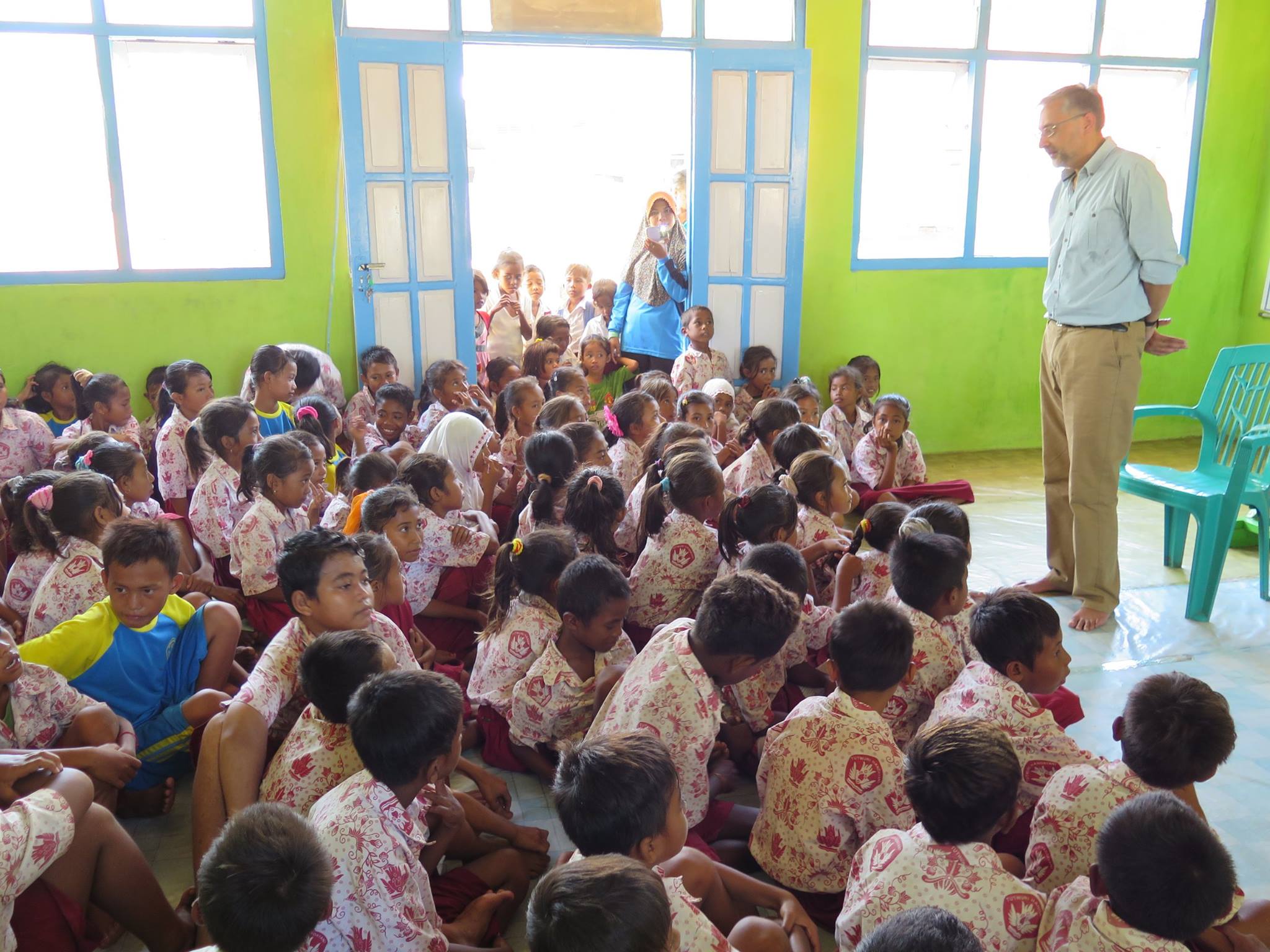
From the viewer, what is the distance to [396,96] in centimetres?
526

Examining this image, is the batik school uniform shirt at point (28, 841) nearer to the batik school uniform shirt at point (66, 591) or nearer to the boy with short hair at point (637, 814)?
the boy with short hair at point (637, 814)

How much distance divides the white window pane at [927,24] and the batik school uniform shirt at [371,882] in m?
5.47

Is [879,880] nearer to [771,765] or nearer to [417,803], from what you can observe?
[771,765]

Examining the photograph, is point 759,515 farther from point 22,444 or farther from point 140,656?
point 22,444

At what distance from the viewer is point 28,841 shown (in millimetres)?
1623

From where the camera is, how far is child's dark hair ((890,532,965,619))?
2.54 metres

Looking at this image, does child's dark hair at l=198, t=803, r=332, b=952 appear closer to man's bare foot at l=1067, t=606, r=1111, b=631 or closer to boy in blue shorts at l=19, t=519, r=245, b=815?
boy in blue shorts at l=19, t=519, r=245, b=815

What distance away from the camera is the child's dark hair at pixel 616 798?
62.3 inches

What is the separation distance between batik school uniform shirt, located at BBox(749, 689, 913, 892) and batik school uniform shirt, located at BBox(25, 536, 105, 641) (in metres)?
1.80

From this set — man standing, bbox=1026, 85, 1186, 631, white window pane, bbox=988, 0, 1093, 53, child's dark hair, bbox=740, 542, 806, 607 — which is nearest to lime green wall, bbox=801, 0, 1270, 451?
white window pane, bbox=988, 0, 1093, 53

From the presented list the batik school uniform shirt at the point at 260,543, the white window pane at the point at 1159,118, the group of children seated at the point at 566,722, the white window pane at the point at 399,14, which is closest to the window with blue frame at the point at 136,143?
the white window pane at the point at 399,14

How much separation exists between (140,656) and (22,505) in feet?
2.75

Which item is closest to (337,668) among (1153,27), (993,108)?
(993,108)

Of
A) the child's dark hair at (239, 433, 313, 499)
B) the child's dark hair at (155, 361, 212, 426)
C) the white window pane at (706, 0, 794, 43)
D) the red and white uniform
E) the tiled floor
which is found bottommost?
the tiled floor
